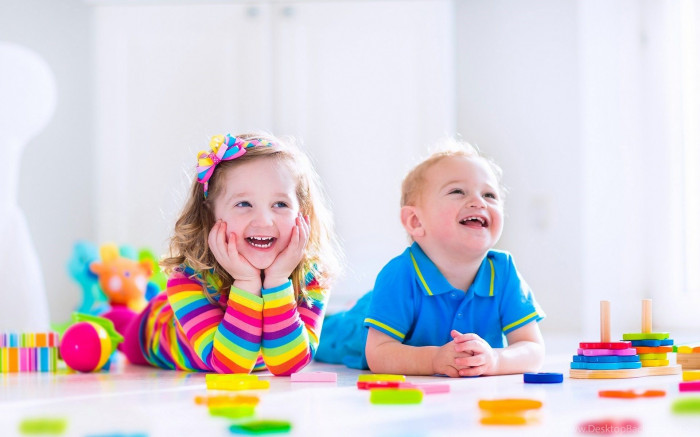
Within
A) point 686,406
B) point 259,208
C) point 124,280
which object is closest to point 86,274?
point 124,280

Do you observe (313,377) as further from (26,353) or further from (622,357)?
(26,353)

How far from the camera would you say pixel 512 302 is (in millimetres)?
1617

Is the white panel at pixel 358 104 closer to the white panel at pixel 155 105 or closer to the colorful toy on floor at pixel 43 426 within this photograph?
the white panel at pixel 155 105

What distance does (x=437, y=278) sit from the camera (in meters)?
1.60

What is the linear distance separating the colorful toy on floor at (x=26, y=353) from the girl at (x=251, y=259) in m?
0.36

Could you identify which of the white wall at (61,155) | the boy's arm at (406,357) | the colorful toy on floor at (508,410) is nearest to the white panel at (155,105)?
the white wall at (61,155)

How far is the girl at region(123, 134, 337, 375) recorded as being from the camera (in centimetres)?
156

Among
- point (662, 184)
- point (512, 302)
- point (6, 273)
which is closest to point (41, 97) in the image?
point (6, 273)

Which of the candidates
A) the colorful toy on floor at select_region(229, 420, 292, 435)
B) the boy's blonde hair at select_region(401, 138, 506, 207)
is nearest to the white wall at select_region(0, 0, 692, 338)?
the boy's blonde hair at select_region(401, 138, 506, 207)

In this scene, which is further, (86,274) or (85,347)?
(86,274)

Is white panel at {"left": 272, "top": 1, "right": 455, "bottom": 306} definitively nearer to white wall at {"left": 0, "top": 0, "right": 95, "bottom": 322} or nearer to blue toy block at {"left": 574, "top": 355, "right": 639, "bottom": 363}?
white wall at {"left": 0, "top": 0, "right": 95, "bottom": 322}

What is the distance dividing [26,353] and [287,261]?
72 centimetres

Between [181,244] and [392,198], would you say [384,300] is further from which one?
[392,198]

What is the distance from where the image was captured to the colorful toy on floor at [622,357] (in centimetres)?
144
